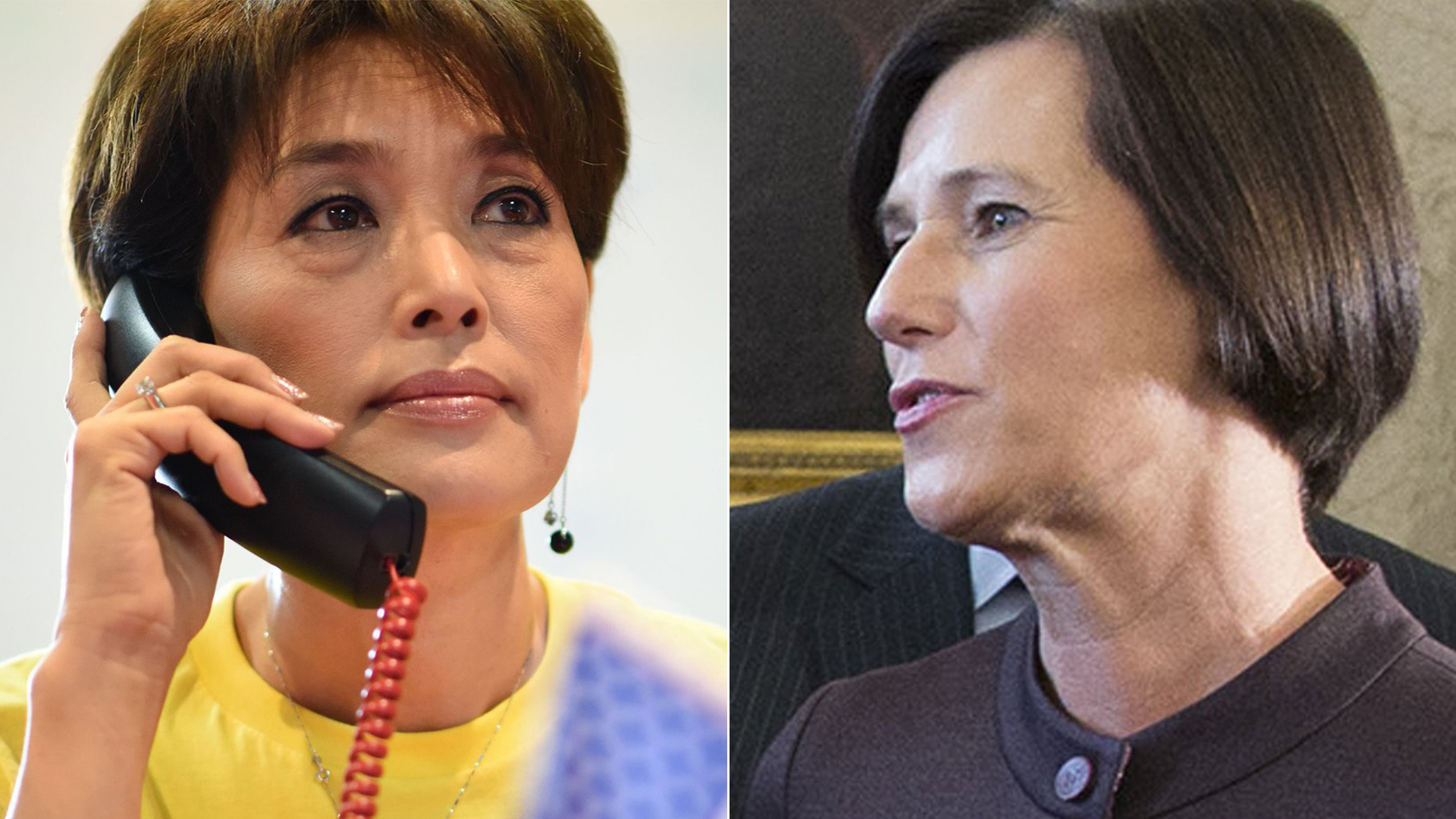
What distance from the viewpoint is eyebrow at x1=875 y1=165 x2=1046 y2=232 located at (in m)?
0.97

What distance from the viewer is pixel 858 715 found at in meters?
1.05

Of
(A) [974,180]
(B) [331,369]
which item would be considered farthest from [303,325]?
(A) [974,180]

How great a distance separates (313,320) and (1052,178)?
1.60 ft

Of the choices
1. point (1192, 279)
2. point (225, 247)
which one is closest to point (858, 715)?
point (1192, 279)

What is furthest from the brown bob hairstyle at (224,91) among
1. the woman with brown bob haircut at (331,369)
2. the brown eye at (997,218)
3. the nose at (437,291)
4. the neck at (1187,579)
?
the neck at (1187,579)

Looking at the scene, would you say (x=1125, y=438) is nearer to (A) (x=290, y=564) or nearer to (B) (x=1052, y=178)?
(B) (x=1052, y=178)

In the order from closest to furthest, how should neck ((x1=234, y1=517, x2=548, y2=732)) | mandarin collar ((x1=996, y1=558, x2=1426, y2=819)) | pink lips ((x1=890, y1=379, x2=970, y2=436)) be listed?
1. mandarin collar ((x1=996, y1=558, x2=1426, y2=819))
2. pink lips ((x1=890, y1=379, x2=970, y2=436))
3. neck ((x1=234, y1=517, x2=548, y2=732))

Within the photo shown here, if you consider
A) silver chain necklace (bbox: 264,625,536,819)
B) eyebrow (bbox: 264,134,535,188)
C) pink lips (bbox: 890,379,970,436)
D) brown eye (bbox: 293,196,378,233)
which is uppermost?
eyebrow (bbox: 264,134,535,188)

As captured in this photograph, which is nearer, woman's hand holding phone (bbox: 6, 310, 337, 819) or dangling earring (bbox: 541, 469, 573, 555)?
Result: woman's hand holding phone (bbox: 6, 310, 337, 819)

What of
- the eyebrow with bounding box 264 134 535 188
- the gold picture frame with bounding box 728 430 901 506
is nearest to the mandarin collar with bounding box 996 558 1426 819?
the gold picture frame with bounding box 728 430 901 506

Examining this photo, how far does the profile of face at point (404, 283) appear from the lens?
1045 mm

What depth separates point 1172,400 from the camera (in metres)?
0.93

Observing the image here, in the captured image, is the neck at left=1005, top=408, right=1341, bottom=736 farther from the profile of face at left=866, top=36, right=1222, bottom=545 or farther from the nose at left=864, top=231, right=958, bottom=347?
the nose at left=864, top=231, right=958, bottom=347

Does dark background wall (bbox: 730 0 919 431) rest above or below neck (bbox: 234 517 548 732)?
above
